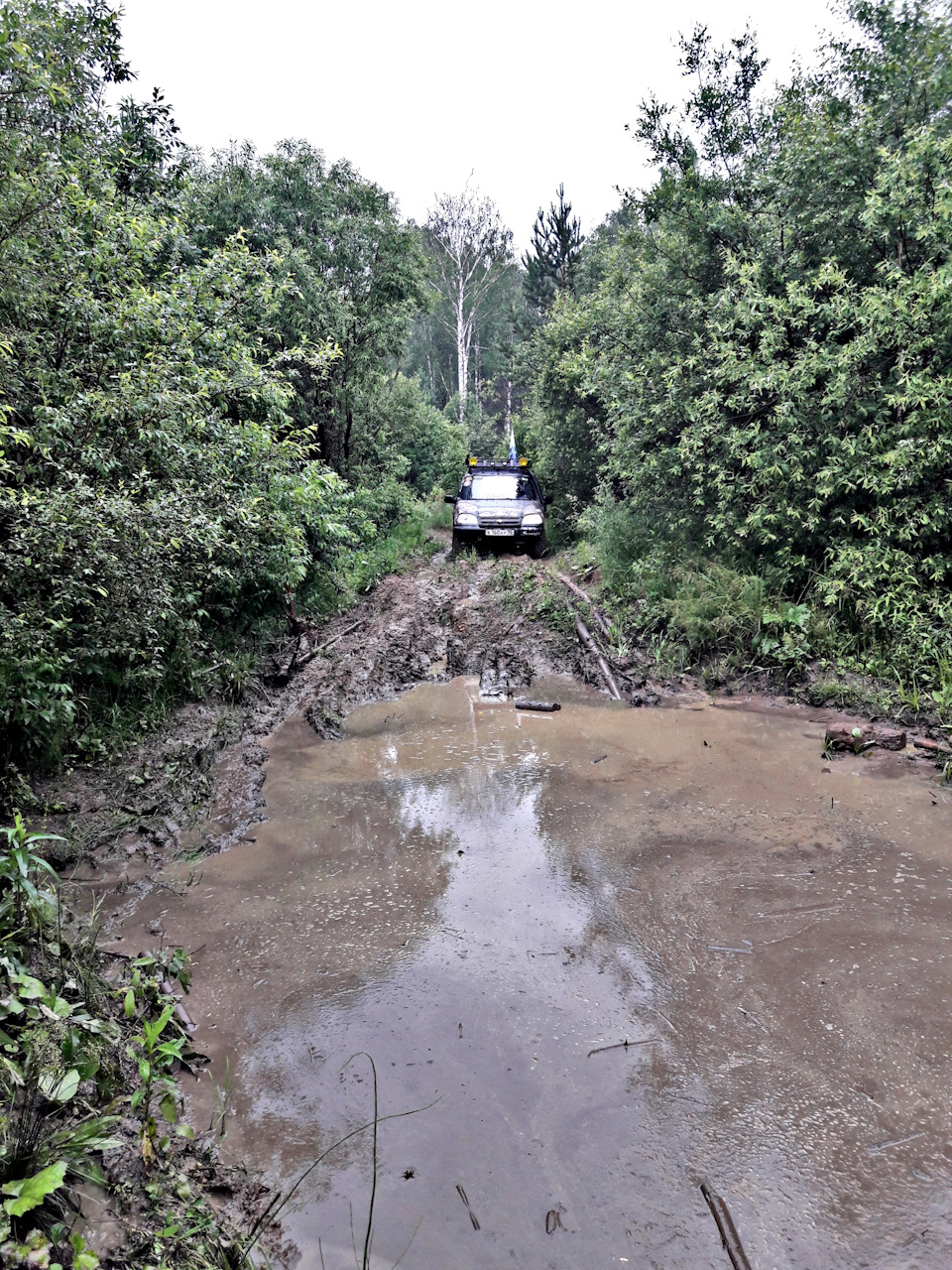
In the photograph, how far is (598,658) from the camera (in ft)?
27.6

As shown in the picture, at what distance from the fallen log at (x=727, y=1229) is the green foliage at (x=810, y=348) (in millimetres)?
5637

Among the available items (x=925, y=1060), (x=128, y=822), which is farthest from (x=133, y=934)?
(x=925, y=1060)

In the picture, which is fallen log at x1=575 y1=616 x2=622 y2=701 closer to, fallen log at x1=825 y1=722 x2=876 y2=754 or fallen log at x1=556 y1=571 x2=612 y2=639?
fallen log at x1=556 y1=571 x2=612 y2=639

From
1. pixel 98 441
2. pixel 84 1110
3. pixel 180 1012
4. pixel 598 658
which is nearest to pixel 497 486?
pixel 598 658

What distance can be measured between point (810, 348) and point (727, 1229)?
7613 mm

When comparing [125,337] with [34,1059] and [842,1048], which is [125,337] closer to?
[34,1059]

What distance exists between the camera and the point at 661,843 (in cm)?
456

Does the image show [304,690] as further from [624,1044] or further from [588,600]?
[624,1044]

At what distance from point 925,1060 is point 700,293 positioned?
29.6 feet

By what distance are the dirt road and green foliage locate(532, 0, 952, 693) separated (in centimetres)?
227

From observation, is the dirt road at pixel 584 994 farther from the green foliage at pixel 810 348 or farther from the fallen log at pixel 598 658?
the green foliage at pixel 810 348

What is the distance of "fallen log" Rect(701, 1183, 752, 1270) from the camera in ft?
6.82

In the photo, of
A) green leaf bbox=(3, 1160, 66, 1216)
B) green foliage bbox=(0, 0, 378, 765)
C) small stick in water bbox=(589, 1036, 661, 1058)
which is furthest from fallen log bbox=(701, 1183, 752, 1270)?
green foliage bbox=(0, 0, 378, 765)

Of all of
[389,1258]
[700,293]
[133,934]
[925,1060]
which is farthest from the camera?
[700,293]
